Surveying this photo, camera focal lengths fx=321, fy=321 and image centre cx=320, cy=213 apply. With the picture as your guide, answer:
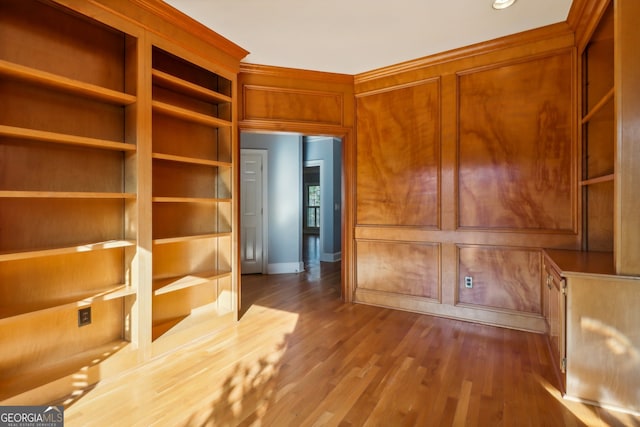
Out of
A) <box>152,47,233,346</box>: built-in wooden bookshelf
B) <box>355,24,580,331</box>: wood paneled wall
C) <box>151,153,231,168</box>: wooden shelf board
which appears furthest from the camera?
<box>355,24,580,331</box>: wood paneled wall

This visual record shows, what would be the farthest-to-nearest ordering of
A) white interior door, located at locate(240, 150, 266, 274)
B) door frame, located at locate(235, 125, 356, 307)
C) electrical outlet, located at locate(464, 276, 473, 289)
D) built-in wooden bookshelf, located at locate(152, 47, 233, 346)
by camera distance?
white interior door, located at locate(240, 150, 266, 274) < door frame, located at locate(235, 125, 356, 307) < electrical outlet, located at locate(464, 276, 473, 289) < built-in wooden bookshelf, located at locate(152, 47, 233, 346)

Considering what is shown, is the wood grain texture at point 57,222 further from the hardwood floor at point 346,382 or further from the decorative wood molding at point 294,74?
the decorative wood molding at point 294,74

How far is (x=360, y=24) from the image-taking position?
2.77 meters

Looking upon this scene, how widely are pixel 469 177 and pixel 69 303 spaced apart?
11.3ft

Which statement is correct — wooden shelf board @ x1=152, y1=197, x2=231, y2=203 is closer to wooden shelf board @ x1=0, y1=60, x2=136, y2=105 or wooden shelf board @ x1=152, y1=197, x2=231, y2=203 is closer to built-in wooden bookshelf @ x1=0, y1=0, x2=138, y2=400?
built-in wooden bookshelf @ x1=0, y1=0, x2=138, y2=400

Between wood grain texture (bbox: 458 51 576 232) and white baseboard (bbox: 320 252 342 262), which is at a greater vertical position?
wood grain texture (bbox: 458 51 576 232)

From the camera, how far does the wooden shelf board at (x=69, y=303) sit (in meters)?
1.81

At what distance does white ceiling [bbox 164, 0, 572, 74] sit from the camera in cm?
249

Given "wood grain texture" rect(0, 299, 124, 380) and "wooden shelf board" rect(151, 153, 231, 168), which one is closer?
"wood grain texture" rect(0, 299, 124, 380)

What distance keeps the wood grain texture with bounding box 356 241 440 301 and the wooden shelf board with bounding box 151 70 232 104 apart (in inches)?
87.6

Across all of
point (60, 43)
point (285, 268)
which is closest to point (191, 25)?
point (60, 43)

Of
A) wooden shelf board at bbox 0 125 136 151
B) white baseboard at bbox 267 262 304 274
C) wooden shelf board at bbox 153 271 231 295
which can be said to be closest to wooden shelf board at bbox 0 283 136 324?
wooden shelf board at bbox 153 271 231 295

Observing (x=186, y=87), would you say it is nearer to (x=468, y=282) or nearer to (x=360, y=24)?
(x=360, y=24)

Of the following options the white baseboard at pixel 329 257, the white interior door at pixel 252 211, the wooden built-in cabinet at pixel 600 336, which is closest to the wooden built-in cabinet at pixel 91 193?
the white interior door at pixel 252 211
